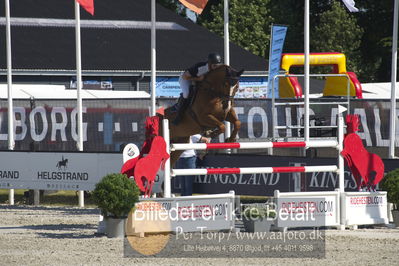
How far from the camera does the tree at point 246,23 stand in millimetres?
49500

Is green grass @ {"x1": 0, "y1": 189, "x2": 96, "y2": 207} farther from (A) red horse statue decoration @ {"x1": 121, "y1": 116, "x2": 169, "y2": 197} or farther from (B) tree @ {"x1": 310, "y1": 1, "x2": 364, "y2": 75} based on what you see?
(B) tree @ {"x1": 310, "y1": 1, "x2": 364, "y2": 75}

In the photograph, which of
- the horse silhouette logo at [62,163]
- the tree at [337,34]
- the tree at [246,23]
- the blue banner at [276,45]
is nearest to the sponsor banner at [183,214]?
the horse silhouette logo at [62,163]

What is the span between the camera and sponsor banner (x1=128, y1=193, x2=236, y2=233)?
46.3 ft

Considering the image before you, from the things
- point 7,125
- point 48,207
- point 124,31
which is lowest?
point 48,207

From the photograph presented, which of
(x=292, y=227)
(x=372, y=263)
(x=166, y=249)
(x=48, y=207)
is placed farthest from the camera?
(x=48, y=207)

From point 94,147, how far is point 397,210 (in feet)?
30.0

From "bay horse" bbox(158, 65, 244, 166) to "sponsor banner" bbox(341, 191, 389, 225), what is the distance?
7.19ft

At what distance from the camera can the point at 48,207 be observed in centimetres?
2039

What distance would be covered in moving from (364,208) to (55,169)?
7.38 m

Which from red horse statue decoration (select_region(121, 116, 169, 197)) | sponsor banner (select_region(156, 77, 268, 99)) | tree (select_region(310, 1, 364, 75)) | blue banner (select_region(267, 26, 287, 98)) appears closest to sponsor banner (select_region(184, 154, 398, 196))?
red horse statue decoration (select_region(121, 116, 169, 197))

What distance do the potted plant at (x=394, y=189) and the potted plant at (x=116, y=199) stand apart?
4235 mm

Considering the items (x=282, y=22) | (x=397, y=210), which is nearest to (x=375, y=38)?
→ (x=282, y=22)

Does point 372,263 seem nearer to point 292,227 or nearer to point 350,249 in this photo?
point 350,249

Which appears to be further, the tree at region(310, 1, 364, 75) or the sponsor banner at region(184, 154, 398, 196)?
the tree at region(310, 1, 364, 75)
